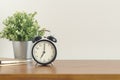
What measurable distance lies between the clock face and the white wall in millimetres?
340

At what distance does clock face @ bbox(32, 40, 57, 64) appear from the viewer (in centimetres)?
107

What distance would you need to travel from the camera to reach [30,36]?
4.00ft

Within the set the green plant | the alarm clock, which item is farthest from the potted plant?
the alarm clock

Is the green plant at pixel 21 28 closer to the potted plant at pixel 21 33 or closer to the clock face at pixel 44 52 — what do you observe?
the potted plant at pixel 21 33

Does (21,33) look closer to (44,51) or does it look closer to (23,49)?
(23,49)

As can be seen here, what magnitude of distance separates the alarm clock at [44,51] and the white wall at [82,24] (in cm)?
34

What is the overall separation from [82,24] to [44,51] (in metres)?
0.40

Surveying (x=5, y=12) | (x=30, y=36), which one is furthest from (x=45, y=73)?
(x=5, y=12)

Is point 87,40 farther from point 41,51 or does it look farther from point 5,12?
point 5,12

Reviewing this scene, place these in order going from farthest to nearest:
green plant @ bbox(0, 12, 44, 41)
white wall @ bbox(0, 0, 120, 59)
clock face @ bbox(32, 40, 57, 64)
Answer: white wall @ bbox(0, 0, 120, 59), green plant @ bbox(0, 12, 44, 41), clock face @ bbox(32, 40, 57, 64)

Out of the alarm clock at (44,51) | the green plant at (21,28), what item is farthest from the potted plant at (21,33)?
the alarm clock at (44,51)

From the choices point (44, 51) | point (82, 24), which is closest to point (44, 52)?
point (44, 51)

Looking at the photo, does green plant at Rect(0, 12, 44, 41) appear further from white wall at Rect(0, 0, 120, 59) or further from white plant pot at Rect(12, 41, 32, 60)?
white wall at Rect(0, 0, 120, 59)

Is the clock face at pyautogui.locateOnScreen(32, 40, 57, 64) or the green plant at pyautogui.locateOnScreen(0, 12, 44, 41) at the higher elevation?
the green plant at pyautogui.locateOnScreen(0, 12, 44, 41)
